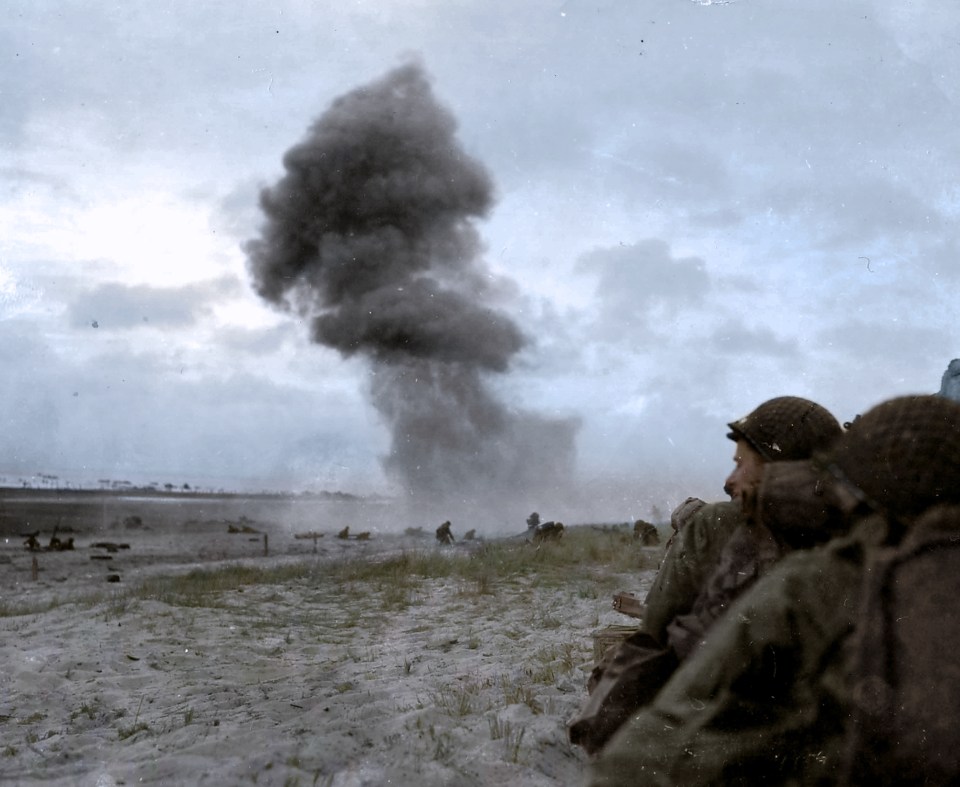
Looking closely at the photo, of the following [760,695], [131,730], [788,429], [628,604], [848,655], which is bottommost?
[131,730]

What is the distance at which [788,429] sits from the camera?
2.43 meters

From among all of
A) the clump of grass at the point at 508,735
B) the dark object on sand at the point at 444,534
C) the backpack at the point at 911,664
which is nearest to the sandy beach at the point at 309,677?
the clump of grass at the point at 508,735

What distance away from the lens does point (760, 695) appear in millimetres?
1531

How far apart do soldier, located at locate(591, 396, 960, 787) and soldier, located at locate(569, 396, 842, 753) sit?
66 cm

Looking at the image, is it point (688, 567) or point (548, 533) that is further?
point (548, 533)

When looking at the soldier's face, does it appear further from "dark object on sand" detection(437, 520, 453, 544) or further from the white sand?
"dark object on sand" detection(437, 520, 453, 544)

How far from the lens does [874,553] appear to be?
4.75 ft

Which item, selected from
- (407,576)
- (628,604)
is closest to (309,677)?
(628,604)

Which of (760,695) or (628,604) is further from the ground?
(760,695)

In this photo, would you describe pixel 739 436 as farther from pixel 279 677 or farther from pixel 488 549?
pixel 488 549

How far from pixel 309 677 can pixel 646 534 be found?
12.1 meters

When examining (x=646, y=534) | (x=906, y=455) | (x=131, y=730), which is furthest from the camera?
(x=646, y=534)

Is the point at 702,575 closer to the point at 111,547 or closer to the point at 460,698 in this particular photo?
the point at 460,698

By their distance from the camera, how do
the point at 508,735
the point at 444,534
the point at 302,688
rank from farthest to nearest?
the point at 444,534 → the point at 302,688 → the point at 508,735
